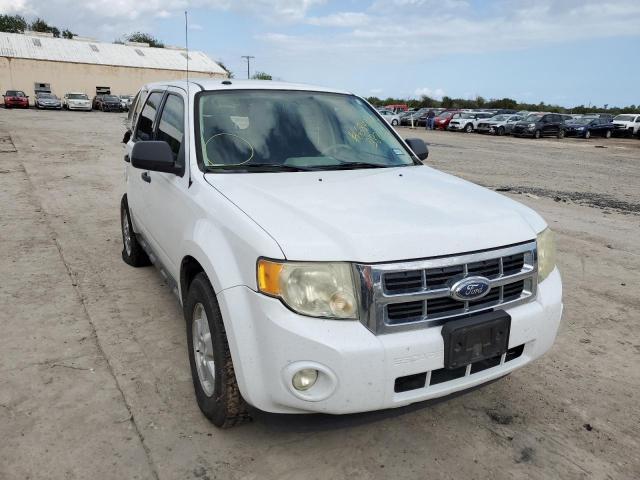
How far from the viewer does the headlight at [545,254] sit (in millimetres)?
2811

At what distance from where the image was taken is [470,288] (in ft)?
7.75

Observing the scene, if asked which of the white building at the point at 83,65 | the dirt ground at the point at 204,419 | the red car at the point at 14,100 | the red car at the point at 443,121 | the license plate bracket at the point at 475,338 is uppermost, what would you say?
the white building at the point at 83,65

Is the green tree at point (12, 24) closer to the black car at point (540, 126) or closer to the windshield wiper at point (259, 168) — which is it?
the black car at point (540, 126)

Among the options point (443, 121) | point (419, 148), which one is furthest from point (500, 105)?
point (419, 148)

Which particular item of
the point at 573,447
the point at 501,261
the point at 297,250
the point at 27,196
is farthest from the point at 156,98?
the point at 27,196

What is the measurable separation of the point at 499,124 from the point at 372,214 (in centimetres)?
3272

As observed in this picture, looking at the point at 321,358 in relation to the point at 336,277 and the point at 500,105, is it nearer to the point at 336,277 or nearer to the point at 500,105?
the point at 336,277

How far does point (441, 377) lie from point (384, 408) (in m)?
0.32

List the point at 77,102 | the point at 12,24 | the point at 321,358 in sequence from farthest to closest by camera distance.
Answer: the point at 12,24 < the point at 77,102 < the point at 321,358

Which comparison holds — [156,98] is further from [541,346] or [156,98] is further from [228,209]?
[541,346]

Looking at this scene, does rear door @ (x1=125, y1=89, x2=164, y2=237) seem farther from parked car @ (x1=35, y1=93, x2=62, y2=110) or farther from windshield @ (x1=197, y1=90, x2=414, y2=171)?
parked car @ (x1=35, y1=93, x2=62, y2=110)

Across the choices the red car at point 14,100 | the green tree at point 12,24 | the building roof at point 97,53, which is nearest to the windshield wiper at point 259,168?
the red car at point 14,100

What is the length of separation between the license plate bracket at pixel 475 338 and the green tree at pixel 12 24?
96.7m

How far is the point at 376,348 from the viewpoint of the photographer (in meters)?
2.17
